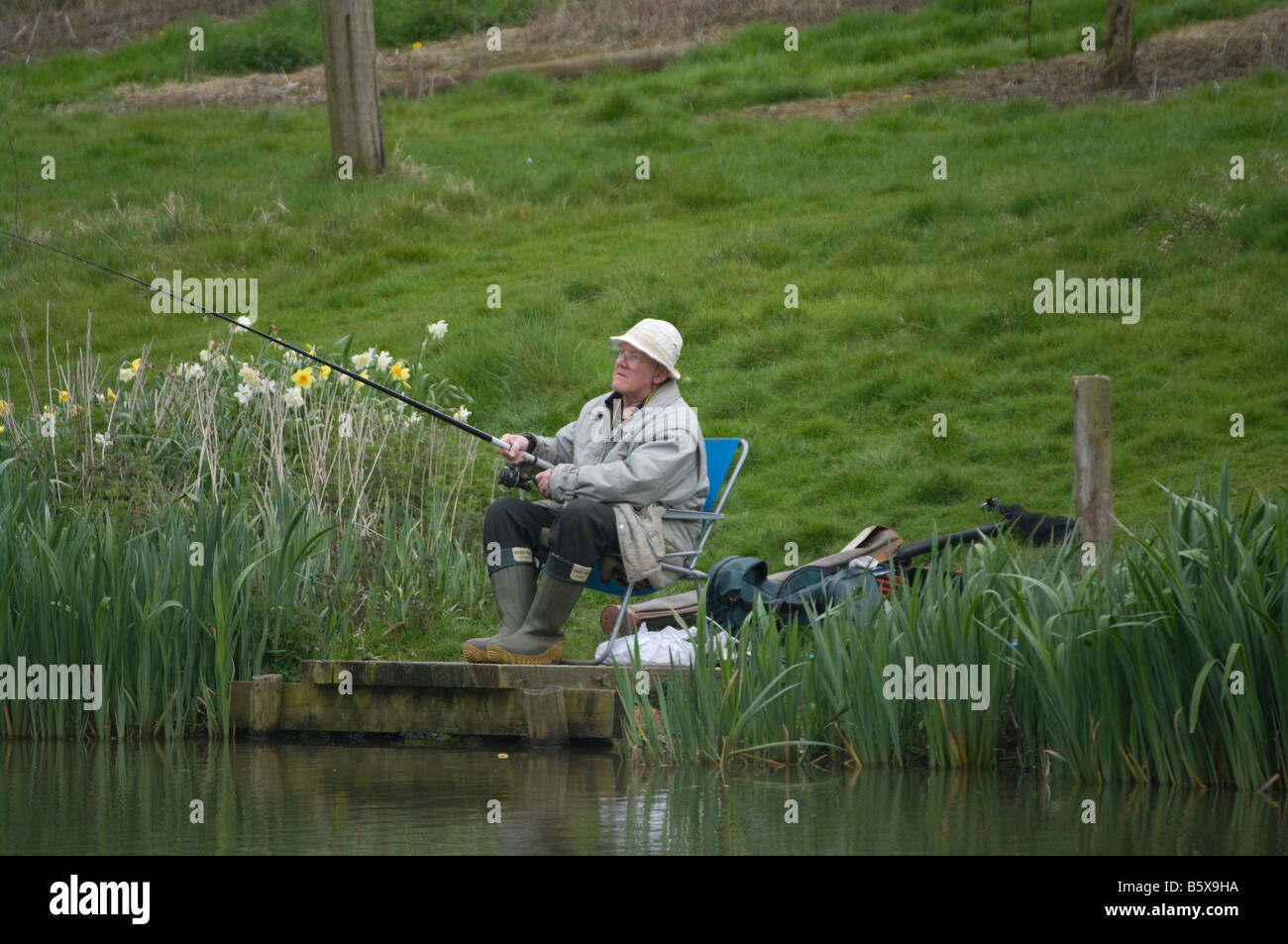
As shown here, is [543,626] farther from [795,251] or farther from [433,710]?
[795,251]

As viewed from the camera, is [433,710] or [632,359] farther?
[632,359]

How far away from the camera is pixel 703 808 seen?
4.50 metres

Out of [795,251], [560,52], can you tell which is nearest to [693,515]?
[795,251]

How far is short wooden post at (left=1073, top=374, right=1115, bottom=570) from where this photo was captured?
20.2 feet

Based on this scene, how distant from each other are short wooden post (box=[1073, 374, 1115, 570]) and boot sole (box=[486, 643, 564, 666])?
2.05 meters

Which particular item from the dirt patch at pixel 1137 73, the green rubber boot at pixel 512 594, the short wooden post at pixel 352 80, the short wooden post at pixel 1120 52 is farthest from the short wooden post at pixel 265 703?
the short wooden post at pixel 1120 52

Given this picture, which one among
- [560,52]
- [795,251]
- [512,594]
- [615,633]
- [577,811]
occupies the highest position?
[560,52]

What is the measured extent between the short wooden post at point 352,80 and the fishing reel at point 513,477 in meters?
8.89

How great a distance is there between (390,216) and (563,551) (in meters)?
8.70

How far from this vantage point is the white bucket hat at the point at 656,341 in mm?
6262

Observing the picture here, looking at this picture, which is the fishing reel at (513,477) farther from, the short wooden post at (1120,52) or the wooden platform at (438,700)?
the short wooden post at (1120,52)

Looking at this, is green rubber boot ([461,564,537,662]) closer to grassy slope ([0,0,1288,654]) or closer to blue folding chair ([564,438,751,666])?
blue folding chair ([564,438,751,666])

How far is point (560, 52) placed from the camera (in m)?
19.5

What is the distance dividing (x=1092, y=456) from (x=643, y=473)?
5.69 feet
